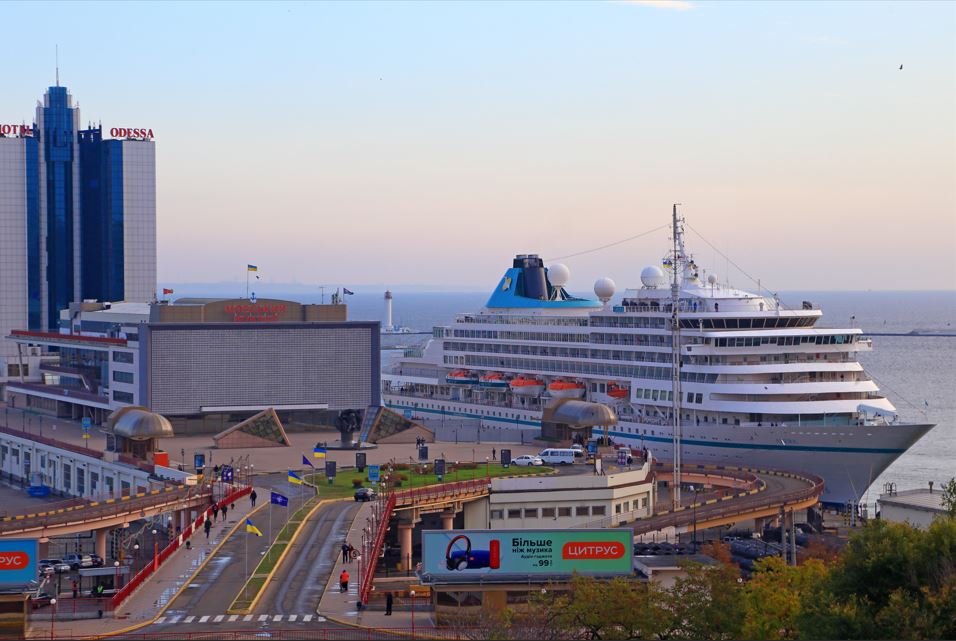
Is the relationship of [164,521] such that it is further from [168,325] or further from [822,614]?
[822,614]

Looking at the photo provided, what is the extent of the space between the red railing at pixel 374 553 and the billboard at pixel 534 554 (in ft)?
8.33

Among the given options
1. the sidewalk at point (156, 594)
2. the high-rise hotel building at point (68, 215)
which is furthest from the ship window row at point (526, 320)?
the high-rise hotel building at point (68, 215)

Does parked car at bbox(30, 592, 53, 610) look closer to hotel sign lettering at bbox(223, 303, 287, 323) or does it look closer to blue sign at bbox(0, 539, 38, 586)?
blue sign at bbox(0, 539, 38, 586)

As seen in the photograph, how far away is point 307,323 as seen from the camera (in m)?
96.4

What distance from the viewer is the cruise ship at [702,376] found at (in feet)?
243

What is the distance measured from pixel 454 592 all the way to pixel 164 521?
106 feet

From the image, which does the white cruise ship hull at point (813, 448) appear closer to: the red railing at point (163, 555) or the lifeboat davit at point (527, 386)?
the lifeboat davit at point (527, 386)

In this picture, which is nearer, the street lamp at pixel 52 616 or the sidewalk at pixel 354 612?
the street lamp at pixel 52 616

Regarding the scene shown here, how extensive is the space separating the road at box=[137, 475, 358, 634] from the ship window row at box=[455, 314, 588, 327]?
3704cm

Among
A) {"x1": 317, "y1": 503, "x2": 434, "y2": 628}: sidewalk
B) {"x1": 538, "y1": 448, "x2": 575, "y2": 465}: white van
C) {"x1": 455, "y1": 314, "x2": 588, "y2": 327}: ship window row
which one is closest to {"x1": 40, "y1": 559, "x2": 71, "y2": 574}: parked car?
{"x1": 317, "y1": 503, "x2": 434, "y2": 628}: sidewalk

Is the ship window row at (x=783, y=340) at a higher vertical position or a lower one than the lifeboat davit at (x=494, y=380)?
higher

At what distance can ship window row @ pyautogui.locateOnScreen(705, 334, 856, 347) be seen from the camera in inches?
3054

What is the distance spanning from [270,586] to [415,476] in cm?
2662

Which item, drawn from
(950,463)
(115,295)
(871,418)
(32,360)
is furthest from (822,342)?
(115,295)
